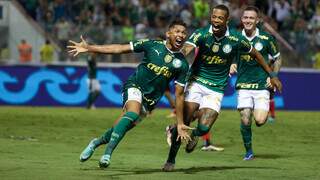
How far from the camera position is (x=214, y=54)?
13758 mm

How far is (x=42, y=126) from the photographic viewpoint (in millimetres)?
22266

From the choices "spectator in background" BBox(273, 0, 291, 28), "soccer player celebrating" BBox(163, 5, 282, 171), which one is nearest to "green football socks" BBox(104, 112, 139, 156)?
"soccer player celebrating" BBox(163, 5, 282, 171)

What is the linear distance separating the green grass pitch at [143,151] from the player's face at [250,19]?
235cm

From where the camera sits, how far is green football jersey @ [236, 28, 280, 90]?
52.3 feet

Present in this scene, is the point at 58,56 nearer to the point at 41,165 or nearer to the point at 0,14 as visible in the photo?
the point at 0,14

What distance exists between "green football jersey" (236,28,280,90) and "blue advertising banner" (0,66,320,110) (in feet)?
50.5

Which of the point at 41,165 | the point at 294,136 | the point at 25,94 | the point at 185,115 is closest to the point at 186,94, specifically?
the point at 185,115

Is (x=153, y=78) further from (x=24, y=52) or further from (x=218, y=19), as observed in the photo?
(x=24, y=52)

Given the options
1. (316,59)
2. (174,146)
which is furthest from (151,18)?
(174,146)

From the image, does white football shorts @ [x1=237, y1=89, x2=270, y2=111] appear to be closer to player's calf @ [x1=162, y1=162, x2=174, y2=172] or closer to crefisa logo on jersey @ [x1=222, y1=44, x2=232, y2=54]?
crefisa logo on jersey @ [x1=222, y1=44, x2=232, y2=54]

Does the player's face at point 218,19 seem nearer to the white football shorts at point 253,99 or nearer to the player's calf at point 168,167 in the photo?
the player's calf at point 168,167

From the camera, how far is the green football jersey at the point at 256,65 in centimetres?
1595

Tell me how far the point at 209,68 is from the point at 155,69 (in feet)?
4.55

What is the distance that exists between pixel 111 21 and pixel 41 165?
2093cm
